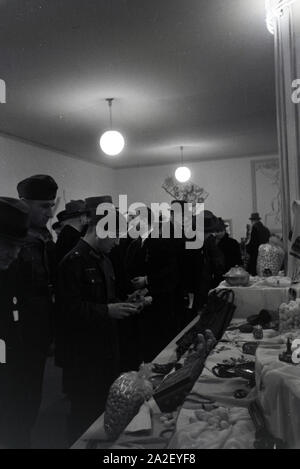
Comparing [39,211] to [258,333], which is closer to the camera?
[258,333]

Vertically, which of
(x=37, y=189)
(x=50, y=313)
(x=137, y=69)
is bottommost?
(x=50, y=313)

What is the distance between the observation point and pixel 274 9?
167 centimetres

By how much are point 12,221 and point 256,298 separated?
999mm

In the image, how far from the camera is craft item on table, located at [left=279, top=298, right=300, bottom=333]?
113cm

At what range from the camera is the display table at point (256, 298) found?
156cm

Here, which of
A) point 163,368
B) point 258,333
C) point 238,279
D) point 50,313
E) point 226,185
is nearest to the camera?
point 163,368

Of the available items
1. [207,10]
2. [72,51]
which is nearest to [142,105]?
[72,51]

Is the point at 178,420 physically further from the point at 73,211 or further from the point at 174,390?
the point at 73,211

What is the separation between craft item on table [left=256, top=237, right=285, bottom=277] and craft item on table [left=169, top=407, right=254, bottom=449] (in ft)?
3.46

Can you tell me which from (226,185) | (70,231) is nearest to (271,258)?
(70,231)

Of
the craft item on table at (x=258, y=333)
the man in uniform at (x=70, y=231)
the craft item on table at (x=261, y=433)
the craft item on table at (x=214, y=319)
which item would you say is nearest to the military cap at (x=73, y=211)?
the man in uniform at (x=70, y=231)

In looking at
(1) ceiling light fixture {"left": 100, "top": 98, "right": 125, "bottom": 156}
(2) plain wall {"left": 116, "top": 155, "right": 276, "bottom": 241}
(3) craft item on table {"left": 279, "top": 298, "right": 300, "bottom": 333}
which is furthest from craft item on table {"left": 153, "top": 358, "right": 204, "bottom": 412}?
(2) plain wall {"left": 116, "top": 155, "right": 276, "bottom": 241}

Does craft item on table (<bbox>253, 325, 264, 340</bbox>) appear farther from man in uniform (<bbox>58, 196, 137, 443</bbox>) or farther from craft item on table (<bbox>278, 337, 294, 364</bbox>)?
craft item on table (<bbox>278, 337, 294, 364</bbox>)
